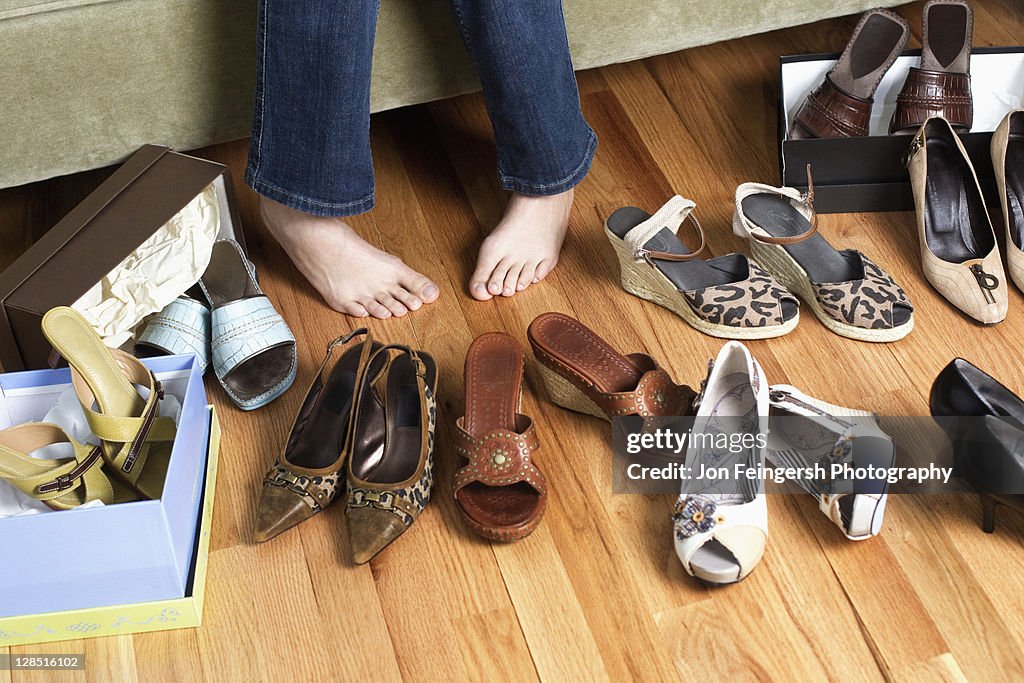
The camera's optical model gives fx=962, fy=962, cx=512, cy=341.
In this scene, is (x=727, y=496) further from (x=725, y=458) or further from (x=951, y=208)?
(x=951, y=208)

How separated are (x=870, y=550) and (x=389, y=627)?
57 cm

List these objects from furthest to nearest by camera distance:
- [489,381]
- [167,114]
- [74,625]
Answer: [167,114] < [489,381] < [74,625]

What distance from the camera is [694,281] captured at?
138cm

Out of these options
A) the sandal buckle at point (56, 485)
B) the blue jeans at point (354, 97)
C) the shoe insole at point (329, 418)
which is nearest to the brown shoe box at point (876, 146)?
the blue jeans at point (354, 97)

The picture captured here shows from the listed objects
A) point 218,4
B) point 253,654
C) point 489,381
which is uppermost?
point 218,4

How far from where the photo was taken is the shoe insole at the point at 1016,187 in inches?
54.8

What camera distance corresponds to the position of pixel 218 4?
4.22 feet

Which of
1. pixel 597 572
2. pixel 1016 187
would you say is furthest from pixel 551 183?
pixel 1016 187

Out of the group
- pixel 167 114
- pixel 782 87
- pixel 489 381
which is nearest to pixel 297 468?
pixel 489 381

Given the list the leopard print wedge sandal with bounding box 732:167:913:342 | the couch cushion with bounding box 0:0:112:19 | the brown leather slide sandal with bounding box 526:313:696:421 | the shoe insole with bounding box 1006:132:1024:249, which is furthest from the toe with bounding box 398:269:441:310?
the shoe insole with bounding box 1006:132:1024:249

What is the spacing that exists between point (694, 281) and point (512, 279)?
265mm

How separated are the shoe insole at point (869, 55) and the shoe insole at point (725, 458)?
24.1 inches

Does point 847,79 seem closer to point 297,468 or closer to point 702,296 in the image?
point 702,296

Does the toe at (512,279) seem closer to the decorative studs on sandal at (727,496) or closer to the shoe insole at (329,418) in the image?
the shoe insole at (329,418)
